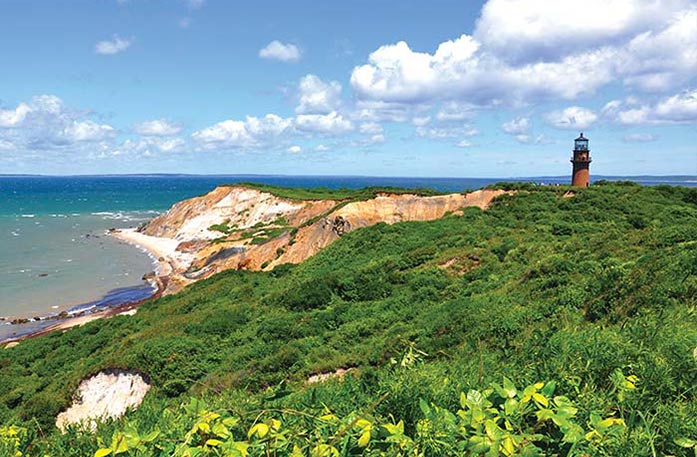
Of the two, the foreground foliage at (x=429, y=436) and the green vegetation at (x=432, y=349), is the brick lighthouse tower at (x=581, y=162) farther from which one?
the foreground foliage at (x=429, y=436)

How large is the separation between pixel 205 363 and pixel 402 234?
1796 centimetres

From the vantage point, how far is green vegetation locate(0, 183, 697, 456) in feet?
11.0

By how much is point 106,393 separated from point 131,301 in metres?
28.5

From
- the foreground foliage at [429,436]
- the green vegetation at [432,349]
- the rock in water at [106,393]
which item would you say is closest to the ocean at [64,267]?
the green vegetation at [432,349]

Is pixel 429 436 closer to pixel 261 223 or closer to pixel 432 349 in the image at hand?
pixel 432 349

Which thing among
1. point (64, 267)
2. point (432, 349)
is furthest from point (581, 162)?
point (64, 267)

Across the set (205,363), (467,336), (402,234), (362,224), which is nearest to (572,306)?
(467,336)

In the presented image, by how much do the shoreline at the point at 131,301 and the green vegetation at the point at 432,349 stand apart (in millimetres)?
9530

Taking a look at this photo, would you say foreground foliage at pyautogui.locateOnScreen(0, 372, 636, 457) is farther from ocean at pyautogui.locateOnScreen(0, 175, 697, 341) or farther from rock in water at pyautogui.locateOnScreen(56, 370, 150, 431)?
ocean at pyautogui.locateOnScreen(0, 175, 697, 341)

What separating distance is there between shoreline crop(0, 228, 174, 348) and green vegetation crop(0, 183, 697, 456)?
9530 mm

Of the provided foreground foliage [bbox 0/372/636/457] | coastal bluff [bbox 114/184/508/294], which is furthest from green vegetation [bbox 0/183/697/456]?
coastal bluff [bbox 114/184/508/294]

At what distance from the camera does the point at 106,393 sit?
1528 centimetres

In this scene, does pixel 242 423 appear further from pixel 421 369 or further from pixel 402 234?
pixel 402 234

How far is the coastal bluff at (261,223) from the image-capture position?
37.3 m
